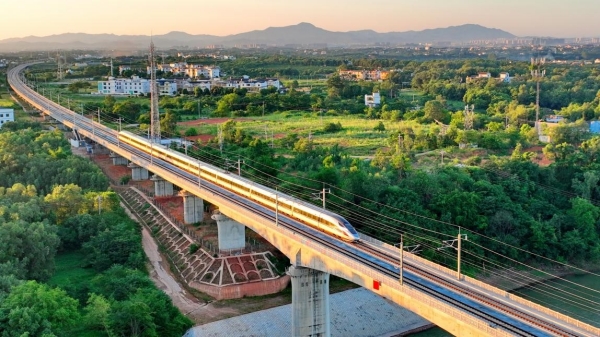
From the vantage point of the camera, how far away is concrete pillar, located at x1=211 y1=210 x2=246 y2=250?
128 feet

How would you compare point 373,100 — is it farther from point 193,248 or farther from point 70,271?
point 70,271

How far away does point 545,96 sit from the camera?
105 meters

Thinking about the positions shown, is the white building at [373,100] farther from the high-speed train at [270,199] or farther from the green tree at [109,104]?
the high-speed train at [270,199]

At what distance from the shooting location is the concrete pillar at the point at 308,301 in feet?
96.0

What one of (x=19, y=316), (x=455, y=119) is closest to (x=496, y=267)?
(x=19, y=316)

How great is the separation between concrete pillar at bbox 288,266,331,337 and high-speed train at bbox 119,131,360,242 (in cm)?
231

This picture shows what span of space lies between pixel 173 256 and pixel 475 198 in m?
21.8

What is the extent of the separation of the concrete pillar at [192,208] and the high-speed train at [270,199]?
1.74 m

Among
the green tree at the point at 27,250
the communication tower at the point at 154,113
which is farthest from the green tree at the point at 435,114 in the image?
the green tree at the point at 27,250

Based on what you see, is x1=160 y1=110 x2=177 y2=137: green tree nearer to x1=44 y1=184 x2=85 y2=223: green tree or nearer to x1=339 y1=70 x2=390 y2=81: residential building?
x1=44 y1=184 x2=85 y2=223: green tree

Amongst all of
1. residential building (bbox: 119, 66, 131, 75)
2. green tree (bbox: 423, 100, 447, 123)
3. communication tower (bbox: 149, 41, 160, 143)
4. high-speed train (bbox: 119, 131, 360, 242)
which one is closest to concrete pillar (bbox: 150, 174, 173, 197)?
high-speed train (bbox: 119, 131, 360, 242)

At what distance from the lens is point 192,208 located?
4569cm

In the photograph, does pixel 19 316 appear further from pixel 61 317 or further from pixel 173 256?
pixel 173 256

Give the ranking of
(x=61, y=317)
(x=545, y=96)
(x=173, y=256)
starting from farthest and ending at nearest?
(x=545, y=96)
(x=173, y=256)
(x=61, y=317)
